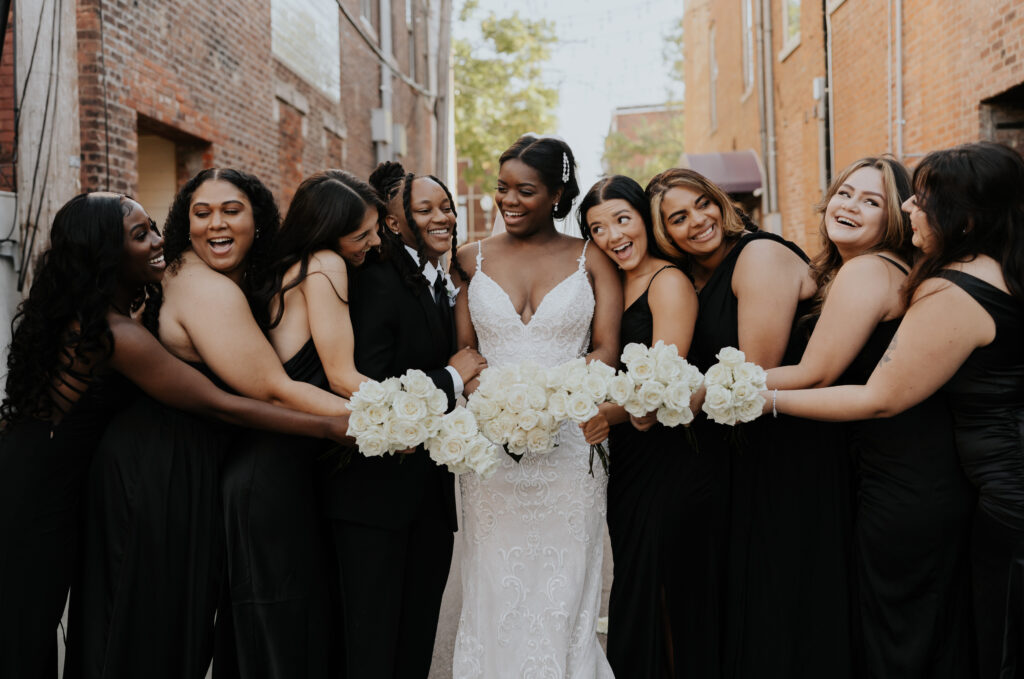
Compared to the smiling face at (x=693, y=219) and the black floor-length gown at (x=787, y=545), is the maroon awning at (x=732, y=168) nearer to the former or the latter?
the smiling face at (x=693, y=219)

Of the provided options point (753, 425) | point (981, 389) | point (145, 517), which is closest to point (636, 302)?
point (753, 425)

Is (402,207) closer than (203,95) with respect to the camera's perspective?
Yes

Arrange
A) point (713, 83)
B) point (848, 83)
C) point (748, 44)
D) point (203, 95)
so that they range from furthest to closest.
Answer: point (713, 83) < point (748, 44) < point (848, 83) < point (203, 95)

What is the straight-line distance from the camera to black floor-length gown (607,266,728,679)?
3.83 meters

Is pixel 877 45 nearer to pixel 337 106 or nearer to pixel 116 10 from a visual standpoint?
pixel 337 106

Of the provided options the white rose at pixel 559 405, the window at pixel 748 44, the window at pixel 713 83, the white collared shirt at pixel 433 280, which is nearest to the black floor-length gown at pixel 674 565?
the white rose at pixel 559 405

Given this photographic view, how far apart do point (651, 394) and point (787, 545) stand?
1013 mm

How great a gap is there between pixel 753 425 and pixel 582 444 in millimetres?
762

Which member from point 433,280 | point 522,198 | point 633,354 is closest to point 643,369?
point 633,354

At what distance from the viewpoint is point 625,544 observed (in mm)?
3932

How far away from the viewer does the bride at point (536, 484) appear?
391 cm

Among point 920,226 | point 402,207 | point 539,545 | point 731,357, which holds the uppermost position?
point 402,207

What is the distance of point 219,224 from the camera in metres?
3.60

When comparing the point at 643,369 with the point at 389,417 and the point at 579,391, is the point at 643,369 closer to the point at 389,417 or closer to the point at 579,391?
the point at 579,391
